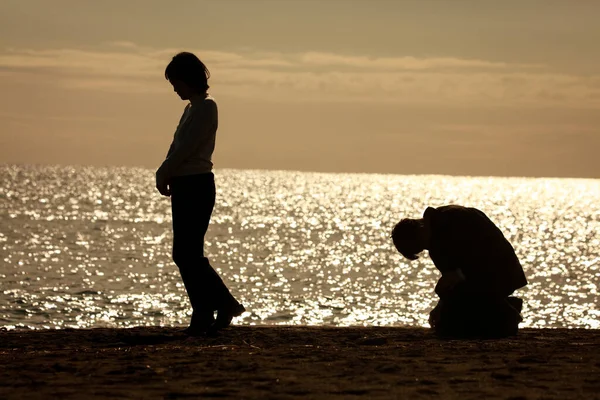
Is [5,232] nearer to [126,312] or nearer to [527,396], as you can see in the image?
[126,312]

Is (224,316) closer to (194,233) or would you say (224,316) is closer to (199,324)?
(199,324)

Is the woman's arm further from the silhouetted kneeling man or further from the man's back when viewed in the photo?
the man's back

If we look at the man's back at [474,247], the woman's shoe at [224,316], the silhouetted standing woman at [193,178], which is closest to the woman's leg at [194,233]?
the silhouetted standing woman at [193,178]

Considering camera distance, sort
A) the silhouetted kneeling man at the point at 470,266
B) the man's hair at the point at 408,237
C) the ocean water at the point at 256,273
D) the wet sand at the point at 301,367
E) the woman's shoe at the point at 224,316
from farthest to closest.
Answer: the ocean water at the point at 256,273
the woman's shoe at the point at 224,316
the silhouetted kneeling man at the point at 470,266
the man's hair at the point at 408,237
the wet sand at the point at 301,367

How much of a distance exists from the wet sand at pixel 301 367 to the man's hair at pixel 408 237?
703 millimetres

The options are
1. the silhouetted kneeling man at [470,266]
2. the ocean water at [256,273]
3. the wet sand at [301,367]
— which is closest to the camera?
the wet sand at [301,367]

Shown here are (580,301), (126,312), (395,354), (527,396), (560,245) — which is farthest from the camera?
(560,245)

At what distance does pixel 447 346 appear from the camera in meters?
7.23

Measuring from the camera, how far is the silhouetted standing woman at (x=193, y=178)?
25.9 feet

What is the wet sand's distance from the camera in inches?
215

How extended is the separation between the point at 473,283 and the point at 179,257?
2.33 m

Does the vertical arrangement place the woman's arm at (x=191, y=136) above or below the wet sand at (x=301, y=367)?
above

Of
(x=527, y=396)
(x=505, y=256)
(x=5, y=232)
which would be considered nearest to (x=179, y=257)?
(x=505, y=256)

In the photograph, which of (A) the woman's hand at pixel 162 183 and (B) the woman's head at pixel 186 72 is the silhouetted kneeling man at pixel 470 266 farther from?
(B) the woman's head at pixel 186 72
